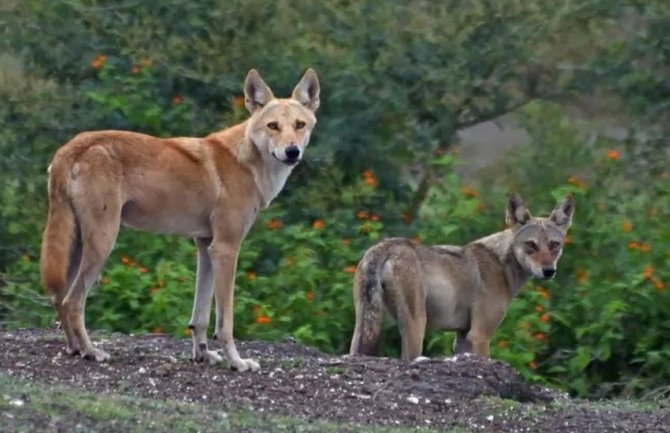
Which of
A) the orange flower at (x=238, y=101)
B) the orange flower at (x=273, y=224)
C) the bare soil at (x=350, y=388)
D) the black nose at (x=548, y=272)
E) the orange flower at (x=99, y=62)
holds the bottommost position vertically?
the bare soil at (x=350, y=388)

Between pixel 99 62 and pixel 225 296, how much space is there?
5920mm

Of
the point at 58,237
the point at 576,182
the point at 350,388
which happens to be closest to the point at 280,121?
the point at 58,237

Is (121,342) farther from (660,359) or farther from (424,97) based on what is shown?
(424,97)

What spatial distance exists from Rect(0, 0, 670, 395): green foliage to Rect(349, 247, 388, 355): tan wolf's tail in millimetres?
1362

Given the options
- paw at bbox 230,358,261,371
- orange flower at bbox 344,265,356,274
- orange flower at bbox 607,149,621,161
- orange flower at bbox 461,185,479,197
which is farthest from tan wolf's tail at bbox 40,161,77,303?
orange flower at bbox 607,149,621,161

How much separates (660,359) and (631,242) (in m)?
1.05

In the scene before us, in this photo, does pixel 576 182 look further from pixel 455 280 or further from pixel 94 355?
pixel 94 355

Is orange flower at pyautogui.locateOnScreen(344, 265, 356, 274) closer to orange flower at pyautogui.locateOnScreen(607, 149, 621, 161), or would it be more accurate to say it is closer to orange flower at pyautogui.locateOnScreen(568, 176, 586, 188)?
orange flower at pyautogui.locateOnScreen(568, 176, 586, 188)

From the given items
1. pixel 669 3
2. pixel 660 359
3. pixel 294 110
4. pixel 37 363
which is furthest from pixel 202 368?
pixel 669 3

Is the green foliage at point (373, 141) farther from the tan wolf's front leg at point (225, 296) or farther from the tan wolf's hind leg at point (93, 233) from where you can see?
the tan wolf's hind leg at point (93, 233)

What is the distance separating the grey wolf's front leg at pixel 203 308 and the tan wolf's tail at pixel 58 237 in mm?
803

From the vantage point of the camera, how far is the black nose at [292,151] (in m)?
10.0

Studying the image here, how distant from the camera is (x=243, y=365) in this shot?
9.84 metres

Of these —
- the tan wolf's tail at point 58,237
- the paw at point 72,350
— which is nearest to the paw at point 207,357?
the paw at point 72,350
